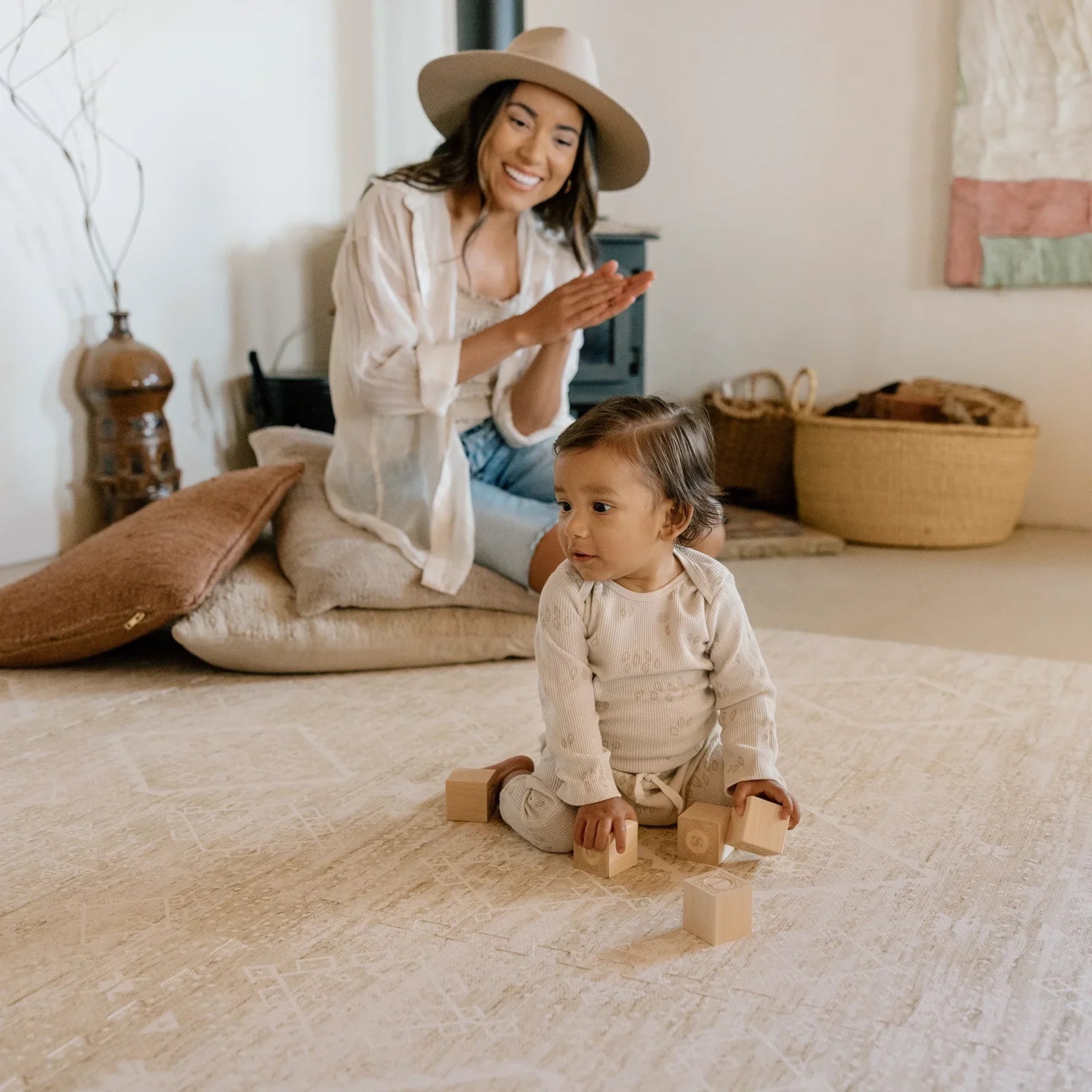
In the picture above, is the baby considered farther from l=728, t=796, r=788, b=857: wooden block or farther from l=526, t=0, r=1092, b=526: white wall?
l=526, t=0, r=1092, b=526: white wall

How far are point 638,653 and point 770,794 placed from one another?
8.1 inches

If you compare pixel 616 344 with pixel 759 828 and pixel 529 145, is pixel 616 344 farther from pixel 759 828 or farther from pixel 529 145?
pixel 759 828

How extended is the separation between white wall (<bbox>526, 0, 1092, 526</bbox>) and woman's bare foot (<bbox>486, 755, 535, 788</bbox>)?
2610mm

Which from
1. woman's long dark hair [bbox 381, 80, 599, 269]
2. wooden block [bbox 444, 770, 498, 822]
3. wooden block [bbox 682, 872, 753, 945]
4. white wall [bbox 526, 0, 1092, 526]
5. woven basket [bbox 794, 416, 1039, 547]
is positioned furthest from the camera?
white wall [bbox 526, 0, 1092, 526]

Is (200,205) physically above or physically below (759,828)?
above

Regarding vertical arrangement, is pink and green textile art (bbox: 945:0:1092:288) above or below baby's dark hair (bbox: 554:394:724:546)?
above

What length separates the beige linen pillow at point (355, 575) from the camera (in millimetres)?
2020

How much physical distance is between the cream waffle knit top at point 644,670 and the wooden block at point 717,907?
17cm

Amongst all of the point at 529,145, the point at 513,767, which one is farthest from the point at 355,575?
the point at 529,145

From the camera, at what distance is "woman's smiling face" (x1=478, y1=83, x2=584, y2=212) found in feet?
6.97

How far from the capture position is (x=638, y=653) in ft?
4.23

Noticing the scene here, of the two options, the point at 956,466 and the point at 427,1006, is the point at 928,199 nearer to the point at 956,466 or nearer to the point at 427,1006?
the point at 956,466

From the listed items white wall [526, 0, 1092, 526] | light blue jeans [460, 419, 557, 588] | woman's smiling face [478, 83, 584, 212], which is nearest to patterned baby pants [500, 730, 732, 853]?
light blue jeans [460, 419, 557, 588]

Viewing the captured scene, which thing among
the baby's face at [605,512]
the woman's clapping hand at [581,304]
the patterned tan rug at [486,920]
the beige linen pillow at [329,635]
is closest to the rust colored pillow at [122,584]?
the beige linen pillow at [329,635]
